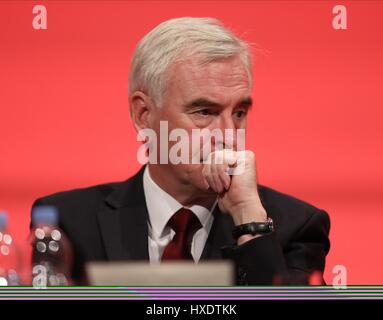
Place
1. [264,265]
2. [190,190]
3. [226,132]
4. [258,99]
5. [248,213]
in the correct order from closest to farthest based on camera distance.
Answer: [264,265] → [248,213] → [226,132] → [190,190] → [258,99]

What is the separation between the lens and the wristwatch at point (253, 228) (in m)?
2.21

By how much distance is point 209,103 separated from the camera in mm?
2424

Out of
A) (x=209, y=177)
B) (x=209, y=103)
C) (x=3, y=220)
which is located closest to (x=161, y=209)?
(x=209, y=177)

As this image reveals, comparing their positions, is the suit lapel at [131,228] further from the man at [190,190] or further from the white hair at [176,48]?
the white hair at [176,48]

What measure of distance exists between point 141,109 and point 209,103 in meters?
0.25

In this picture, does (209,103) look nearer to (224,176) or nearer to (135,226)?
(224,176)

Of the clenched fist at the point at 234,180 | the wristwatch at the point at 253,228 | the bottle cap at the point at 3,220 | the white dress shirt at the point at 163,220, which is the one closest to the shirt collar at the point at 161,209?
the white dress shirt at the point at 163,220

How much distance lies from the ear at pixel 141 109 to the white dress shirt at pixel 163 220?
0.59 feet

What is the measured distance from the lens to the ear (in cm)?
256

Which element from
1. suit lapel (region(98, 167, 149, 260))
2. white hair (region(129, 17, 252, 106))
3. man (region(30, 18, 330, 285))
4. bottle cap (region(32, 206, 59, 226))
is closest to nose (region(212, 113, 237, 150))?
man (region(30, 18, 330, 285))

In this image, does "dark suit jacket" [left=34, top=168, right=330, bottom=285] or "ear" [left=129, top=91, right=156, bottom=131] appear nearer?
"dark suit jacket" [left=34, top=168, right=330, bottom=285]

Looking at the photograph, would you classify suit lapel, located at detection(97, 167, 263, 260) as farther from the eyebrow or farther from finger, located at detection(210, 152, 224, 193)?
the eyebrow
